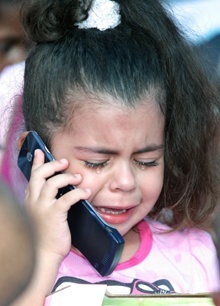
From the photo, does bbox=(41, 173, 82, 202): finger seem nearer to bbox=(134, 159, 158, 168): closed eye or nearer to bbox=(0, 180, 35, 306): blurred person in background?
bbox=(134, 159, 158, 168): closed eye

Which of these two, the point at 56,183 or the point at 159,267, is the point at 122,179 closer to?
the point at 56,183

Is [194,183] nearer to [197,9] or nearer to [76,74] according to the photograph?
[76,74]

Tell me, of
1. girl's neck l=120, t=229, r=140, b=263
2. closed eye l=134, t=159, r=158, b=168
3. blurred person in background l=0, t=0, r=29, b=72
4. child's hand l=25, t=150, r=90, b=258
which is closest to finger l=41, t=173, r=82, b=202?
child's hand l=25, t=150, r=90, b=258

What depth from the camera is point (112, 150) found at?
1.41 meters

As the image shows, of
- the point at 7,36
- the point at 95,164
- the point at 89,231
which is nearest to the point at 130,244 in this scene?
the point at 89,231

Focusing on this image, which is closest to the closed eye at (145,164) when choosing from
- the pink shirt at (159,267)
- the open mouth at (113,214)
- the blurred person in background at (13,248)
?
the open mouth at (113,214)

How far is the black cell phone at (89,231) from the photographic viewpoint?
143 cm

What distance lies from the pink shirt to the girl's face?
0.43 ft

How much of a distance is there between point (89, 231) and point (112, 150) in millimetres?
191

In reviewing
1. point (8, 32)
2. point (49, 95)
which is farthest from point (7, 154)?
point (8, 32)

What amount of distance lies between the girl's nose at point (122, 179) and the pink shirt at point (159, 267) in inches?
8.6

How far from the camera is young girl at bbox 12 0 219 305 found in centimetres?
142

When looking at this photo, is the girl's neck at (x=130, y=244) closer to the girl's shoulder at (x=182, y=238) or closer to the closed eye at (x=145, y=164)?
the girl's shoulder at (x=182, y=238)

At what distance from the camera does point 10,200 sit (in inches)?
20.1
